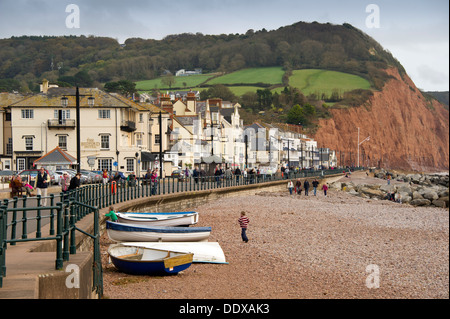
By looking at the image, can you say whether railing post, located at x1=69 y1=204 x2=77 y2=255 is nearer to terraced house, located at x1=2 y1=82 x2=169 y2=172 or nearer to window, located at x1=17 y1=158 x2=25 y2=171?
terraced house, located at x1=2 y1=82 x2=169 y2=172

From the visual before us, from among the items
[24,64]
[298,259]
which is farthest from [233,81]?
[298,259]

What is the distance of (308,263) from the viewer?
2003 cm

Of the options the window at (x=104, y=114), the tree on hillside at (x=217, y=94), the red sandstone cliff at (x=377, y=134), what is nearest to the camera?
the window at (x=104, y=114)

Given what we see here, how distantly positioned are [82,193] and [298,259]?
26.1 ft

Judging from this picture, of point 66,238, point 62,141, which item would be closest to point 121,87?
point 62,141

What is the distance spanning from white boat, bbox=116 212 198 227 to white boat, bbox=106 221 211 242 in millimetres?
Result: 1796

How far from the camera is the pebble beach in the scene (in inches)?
569

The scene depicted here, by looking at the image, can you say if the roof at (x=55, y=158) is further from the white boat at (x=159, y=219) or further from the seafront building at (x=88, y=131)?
the seafront building at (x=88, y=131)

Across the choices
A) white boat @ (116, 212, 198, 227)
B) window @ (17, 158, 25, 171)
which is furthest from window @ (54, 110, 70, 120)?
white boat @ (116, 212, 198, 227)

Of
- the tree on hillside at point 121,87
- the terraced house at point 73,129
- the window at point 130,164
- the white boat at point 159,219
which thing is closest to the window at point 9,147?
the terraced house at point 73,129

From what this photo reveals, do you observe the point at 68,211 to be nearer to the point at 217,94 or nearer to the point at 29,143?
the point at 29,143

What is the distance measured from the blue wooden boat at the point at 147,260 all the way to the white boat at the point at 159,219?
185 inches

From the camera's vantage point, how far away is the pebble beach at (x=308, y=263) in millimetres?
14445
